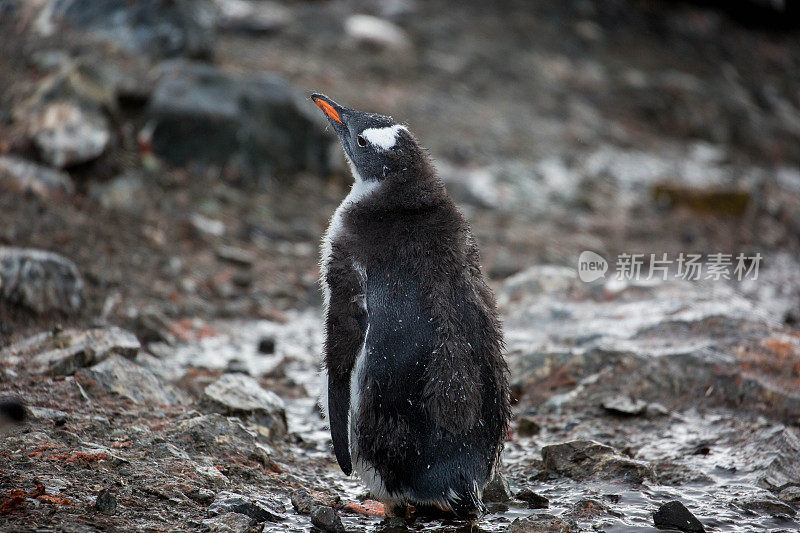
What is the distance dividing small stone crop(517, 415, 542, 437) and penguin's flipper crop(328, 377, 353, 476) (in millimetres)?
1204

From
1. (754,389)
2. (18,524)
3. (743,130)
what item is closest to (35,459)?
(18,524)

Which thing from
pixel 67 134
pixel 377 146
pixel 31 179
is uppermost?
pixel 377 146

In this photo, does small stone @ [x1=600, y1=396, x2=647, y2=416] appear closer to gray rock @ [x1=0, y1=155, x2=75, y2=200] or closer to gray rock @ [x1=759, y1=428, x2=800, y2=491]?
gray rock @ [x1=759, y1=428, x2=800, y2=491]

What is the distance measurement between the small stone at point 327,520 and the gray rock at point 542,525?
0.61 meters

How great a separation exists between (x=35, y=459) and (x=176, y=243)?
10.0ft

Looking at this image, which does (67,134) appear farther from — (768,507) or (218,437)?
(768,507)

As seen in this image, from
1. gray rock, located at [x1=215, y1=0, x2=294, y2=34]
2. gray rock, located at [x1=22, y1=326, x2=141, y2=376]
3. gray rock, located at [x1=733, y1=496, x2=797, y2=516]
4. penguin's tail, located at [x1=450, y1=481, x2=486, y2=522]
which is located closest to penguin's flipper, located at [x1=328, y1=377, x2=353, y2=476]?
penguin's tail, located at [x1=450, y1=481, x2=486, y2=522]

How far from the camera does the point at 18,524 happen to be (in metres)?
2.74

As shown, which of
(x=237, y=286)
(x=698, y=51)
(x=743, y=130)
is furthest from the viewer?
(x=698, y=51)

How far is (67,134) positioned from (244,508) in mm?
3829

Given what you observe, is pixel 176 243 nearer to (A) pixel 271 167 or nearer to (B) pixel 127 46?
(A) pixel 271 167

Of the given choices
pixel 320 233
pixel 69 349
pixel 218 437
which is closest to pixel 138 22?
pixel 320 233

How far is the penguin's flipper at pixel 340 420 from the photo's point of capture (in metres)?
3.34

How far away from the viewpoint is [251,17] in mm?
9586
